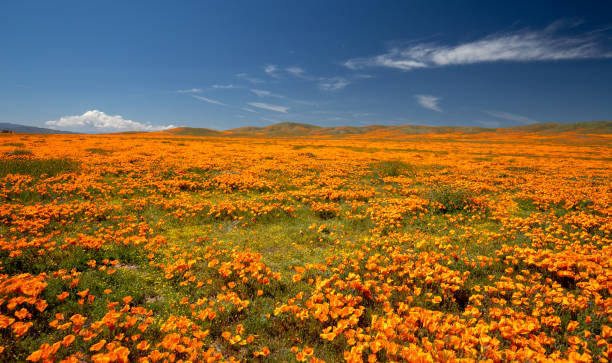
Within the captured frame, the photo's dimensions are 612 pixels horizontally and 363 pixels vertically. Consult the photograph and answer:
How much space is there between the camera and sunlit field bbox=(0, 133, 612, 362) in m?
3.39

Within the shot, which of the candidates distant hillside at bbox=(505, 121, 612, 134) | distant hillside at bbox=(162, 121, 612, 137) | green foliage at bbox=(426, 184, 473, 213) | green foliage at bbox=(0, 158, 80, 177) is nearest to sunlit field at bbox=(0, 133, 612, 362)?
green foliage at bbox=(426, 184, 473, 213)

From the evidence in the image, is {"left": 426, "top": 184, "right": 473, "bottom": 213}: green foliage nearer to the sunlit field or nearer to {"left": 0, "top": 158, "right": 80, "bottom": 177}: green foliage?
the sunlit field

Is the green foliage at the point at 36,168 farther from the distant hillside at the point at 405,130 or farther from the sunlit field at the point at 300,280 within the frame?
the distant hillside at the point at 405,130

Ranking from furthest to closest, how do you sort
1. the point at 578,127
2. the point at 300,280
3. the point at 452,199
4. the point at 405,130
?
the point at 405,130 < the point at 578,127 < the point at 452,199 < the point at 300,280

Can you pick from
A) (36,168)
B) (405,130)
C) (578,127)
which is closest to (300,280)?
(36,168)

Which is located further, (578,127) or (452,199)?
(578,127)

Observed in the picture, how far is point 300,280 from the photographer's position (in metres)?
5.39

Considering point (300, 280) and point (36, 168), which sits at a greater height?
point (36, 168)

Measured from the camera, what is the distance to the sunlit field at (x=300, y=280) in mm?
3389

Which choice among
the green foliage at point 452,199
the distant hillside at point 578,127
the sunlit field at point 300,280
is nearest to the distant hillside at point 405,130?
the distant hillside at point 578,127

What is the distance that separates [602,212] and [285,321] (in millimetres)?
12000

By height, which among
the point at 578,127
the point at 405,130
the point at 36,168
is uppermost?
the point at 578,127

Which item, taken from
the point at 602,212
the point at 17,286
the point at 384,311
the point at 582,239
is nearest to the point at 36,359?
the point at 17,286

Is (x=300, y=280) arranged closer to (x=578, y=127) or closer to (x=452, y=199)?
(x=452, y=199)
